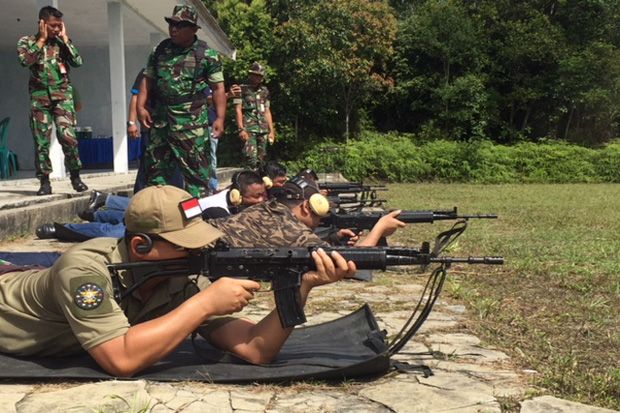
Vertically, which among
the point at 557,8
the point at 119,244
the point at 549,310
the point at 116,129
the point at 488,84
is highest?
the point at 557,8

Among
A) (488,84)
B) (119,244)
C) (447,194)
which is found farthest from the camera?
(488,84)

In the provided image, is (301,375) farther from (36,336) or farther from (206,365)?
(36,336)

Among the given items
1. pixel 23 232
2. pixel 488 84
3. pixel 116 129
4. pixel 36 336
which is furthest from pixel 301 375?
pixel 488 84

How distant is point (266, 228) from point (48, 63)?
11.7 ft

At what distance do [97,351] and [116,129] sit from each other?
349 inches

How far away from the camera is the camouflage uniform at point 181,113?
5.07 m

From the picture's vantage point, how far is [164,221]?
89.0 inches

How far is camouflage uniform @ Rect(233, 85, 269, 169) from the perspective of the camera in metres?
9.41

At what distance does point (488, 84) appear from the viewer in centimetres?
2291

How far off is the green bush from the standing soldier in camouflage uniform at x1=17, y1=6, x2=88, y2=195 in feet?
38.8

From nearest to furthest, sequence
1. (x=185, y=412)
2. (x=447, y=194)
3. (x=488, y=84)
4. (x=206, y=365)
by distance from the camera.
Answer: (x=185, y=412)
(x=206, y=365)
(x=447, y=194)
(x=488, y=84)

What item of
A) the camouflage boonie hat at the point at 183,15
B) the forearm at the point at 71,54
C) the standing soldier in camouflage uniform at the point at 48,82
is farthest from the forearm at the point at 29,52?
the camouflage boonie hat at the point at 183,15

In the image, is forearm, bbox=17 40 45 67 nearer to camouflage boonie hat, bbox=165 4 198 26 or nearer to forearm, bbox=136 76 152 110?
forearm, bbox=136 76 152 110

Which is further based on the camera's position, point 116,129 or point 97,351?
point 116,129
